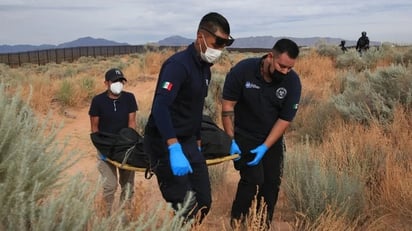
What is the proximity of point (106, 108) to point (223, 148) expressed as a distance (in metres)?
1.63

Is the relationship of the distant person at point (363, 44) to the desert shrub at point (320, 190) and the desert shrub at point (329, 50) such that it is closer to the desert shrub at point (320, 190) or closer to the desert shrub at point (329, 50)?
the desert shrub at point (329, 50)

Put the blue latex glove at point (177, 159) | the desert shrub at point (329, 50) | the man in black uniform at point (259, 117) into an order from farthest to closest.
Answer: the desert shrub at point (329, 50), the man in black uniform at point (259, 117), the blue latex glove at point (177, 159)

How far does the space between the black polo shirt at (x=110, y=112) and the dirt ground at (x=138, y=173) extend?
1.24 ft

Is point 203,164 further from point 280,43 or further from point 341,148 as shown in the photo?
point 341,148

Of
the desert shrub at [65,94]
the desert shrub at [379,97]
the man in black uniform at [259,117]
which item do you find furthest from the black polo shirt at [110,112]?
the desert shrub at [65,94]

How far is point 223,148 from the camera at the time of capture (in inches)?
162

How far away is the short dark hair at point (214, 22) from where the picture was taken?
355cm

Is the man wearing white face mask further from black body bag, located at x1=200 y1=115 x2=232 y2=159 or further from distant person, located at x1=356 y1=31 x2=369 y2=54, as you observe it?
distant person, located at x1=356 y1=31 x2=369 y2=54

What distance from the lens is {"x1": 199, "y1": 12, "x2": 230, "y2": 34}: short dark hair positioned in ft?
11.6

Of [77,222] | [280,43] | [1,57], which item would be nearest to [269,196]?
[280,43]

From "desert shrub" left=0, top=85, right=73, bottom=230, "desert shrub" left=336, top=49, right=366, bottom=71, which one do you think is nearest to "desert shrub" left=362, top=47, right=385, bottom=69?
"desert shrub" left=336, top=49, right=366, bottom=71

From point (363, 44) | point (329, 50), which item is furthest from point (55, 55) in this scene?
point (363, 44)

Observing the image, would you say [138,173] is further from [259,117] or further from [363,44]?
[363,44]

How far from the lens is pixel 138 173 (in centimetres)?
746
